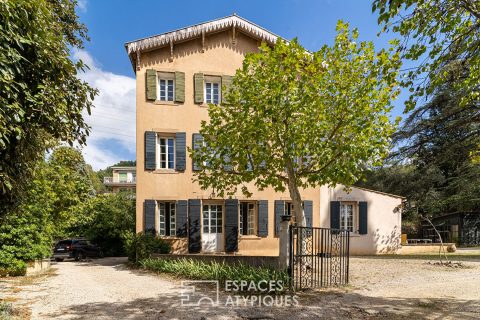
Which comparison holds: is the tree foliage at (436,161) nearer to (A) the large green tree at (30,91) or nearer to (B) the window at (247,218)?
(B) the window at (247,218)

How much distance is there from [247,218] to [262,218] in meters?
0.89

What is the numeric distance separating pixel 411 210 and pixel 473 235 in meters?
4.04

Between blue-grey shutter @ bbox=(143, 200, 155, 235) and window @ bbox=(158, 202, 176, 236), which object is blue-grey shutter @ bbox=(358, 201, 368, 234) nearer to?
window @ bbox=(158, 202, 176, 236)

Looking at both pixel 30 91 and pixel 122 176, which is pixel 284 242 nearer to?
pixel 30 91

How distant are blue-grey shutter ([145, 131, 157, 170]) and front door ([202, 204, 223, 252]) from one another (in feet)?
9.70

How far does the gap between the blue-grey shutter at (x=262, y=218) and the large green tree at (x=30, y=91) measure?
10611 millimetres

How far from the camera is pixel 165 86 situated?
1514 centimetres

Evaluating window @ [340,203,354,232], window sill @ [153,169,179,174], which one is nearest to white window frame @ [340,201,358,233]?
window @ [340,203,354,232]

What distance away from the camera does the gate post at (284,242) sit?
7.84 m

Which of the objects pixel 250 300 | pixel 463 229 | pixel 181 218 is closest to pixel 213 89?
pixel 181 218

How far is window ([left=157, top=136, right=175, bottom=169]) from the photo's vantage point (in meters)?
14.8

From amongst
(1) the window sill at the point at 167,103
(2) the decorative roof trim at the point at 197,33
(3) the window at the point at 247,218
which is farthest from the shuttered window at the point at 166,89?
(3) the window at the point at 247,218

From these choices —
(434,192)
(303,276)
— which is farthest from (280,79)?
(434,192)

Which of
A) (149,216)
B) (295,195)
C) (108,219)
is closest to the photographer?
(295,195)
